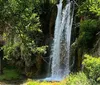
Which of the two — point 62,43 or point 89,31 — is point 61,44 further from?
point 89,31

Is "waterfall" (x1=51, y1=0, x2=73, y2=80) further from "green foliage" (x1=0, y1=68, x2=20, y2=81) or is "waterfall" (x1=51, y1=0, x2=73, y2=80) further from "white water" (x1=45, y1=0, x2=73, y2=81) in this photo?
"green foliage" (x1=0, y1=68, x2=20, y2=81)

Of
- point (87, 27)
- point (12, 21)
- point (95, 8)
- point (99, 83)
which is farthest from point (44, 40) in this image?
point (12, 21)

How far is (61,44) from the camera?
20109 millimetres

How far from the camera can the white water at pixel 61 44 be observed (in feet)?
64.0

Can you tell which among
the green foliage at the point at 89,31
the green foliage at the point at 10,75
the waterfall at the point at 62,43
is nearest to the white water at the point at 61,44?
the waterfall at the point at 62,43

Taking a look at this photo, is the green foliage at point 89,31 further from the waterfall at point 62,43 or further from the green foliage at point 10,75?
the green foliage at point 10,75

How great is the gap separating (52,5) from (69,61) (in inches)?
183

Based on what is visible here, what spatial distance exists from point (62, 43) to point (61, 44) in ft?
0.31

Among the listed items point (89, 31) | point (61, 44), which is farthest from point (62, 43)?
point (89, 31)

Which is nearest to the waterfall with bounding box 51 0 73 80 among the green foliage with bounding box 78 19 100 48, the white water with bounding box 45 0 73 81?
the white water with bounding box 45 0 73 81

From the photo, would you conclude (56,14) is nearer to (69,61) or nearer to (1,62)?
(69,61)

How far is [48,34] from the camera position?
854 inches

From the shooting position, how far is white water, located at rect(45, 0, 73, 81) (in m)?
19.5

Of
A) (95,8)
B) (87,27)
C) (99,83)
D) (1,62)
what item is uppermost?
(95,8)
